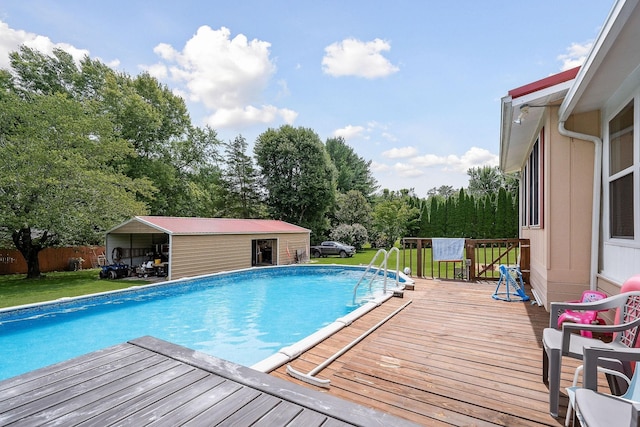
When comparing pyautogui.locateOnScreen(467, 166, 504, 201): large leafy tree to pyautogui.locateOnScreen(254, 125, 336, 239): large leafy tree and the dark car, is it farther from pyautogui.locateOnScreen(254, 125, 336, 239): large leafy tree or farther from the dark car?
the dark car

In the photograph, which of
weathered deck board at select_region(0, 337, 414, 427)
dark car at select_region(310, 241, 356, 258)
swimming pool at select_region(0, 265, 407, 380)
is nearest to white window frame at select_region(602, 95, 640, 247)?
weathered deck board at select_region(0, 337, 414, 427)

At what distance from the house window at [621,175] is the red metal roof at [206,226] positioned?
11.7 m

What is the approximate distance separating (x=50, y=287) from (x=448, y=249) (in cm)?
1281

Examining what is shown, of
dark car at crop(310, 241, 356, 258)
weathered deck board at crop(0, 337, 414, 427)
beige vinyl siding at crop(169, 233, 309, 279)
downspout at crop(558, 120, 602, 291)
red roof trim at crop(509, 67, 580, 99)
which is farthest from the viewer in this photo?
dark car at crop(310, 241, 356, 258)

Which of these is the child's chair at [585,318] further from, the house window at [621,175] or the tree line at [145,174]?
the tree line at [145,174]

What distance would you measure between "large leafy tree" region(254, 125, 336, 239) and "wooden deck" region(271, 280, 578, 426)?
755 inches

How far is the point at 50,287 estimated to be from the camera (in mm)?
10555

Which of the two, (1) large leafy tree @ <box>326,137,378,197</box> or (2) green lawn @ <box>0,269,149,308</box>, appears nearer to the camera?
(2) green lawn @ <box>0,269,149,308</box>

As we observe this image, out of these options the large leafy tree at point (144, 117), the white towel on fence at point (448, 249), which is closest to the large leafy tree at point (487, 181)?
the white towel on fence at point (448, 249)

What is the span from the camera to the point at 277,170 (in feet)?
83.0

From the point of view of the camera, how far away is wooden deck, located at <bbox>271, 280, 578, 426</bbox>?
2.36 m

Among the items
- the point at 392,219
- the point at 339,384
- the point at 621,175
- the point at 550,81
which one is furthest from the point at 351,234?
the point at 339,384

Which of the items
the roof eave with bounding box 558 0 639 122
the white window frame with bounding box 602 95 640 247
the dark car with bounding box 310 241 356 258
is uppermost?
the roof eave with bounding box 558 0 639 122

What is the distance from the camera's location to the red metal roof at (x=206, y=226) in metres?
12.1
